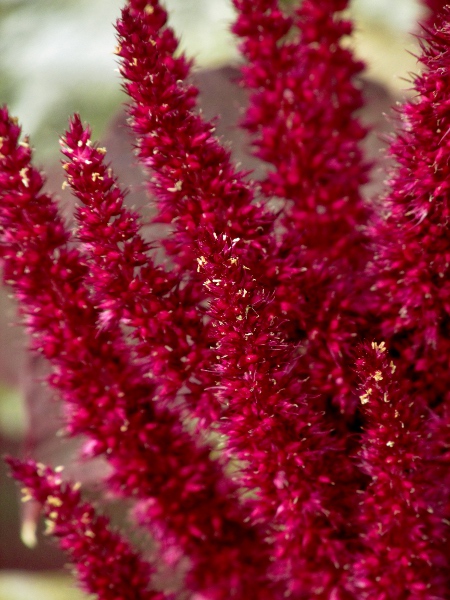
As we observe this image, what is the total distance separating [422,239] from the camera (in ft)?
1.75

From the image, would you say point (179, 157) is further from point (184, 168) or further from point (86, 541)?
point (86, 541)

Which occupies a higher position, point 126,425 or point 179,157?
point 179,157

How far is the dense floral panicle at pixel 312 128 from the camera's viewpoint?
66 centimetres

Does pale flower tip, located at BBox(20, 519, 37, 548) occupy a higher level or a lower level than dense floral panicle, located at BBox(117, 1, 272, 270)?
lower

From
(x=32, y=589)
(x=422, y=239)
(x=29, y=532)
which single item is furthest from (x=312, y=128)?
(x=32, y=589)

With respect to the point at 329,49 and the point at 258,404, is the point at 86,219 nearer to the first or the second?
the point at 258,404

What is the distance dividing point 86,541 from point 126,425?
3.8 inches

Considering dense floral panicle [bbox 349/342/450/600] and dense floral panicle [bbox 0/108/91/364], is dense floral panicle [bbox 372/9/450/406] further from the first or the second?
dense floral panicle [bbox 0/108/91/364]

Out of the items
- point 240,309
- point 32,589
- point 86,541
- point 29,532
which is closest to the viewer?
point 240,309

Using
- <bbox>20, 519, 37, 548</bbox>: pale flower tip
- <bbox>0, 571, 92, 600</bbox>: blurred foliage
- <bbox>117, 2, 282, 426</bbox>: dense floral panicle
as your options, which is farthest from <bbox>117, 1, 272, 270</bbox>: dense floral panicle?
<bbox>0, 571, 92, 600</bbox>: blurred foliage

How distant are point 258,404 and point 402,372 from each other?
5.1 inches

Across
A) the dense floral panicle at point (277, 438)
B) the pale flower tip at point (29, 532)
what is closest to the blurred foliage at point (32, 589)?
the pale flower tip at point (29, 532)

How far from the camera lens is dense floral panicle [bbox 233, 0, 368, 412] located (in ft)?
2.17

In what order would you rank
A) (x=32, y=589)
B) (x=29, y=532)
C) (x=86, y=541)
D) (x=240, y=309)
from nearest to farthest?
1. (x=240, y=309)
2. (x=86, y=541)
3. (x=29, y=532)
4. (x=32, y=589)
